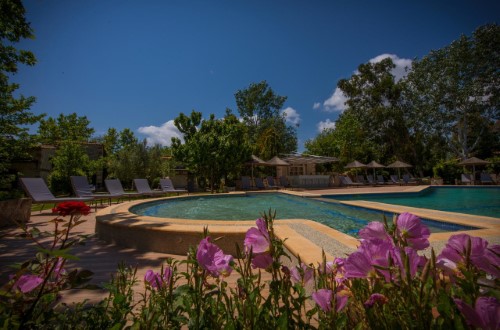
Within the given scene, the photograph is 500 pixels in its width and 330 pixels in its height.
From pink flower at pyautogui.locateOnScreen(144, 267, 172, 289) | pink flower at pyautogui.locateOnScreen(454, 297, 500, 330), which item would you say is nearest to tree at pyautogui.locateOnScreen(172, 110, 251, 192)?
pink flower at pyautogui.locateOnScreen(144, 267, 172, 289)

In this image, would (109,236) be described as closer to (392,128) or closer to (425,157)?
(392,128)

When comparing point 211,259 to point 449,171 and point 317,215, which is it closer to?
point 317,215

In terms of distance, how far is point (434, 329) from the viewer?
0.50 m

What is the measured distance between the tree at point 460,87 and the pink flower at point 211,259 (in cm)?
3219

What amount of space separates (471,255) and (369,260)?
0.25 meters

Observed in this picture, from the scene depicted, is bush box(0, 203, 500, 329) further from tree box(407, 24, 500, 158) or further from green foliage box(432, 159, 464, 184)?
tree box(407, 24, 500, 158)

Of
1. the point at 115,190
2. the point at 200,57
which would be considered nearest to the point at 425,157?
the point at 200,57

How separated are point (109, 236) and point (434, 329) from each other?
469 centimetres

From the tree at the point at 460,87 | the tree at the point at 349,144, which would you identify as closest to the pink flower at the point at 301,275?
the tree at the point at 349,144

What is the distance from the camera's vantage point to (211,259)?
64 centimetres

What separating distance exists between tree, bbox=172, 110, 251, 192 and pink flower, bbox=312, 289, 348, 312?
49.8ft

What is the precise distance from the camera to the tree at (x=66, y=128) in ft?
101

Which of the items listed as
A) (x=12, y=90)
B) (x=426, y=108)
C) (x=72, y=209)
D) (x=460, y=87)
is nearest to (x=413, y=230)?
(x=72, y=209)

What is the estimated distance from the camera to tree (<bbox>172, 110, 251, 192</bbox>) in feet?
52.3
